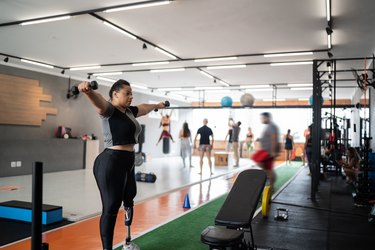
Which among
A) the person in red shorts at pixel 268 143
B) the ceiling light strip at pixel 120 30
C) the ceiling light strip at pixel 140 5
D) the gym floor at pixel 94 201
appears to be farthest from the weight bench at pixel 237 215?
the ceiling light strip at pixel 120 30

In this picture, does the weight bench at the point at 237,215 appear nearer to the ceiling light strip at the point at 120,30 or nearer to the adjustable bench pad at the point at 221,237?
the adjustable bench pad at the point at 221,237

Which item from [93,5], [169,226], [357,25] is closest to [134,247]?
[169,226]

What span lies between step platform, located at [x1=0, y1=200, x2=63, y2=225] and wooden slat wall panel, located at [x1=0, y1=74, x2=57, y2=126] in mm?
4931

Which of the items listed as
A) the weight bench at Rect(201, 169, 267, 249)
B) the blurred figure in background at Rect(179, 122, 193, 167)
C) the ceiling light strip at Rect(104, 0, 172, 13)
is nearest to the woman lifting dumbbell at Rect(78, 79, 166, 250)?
the weight bench at Rect(201, 169, 267, 249)

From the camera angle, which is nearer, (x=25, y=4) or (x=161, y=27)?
(x=25, y=4)

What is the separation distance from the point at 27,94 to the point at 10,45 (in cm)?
200

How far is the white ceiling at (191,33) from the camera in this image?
471cm

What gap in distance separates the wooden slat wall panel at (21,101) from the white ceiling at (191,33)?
51 centimetres

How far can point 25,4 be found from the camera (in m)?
4.66

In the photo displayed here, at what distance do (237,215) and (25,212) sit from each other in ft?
7.94

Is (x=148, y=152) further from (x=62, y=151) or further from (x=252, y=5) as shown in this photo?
(x=252, y=5)

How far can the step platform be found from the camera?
11.5 ft

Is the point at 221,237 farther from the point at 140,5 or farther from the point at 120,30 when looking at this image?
the point at 120,30

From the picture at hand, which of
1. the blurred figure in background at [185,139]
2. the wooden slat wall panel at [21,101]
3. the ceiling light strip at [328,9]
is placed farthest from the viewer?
the blurred figure in background at [185,139]
